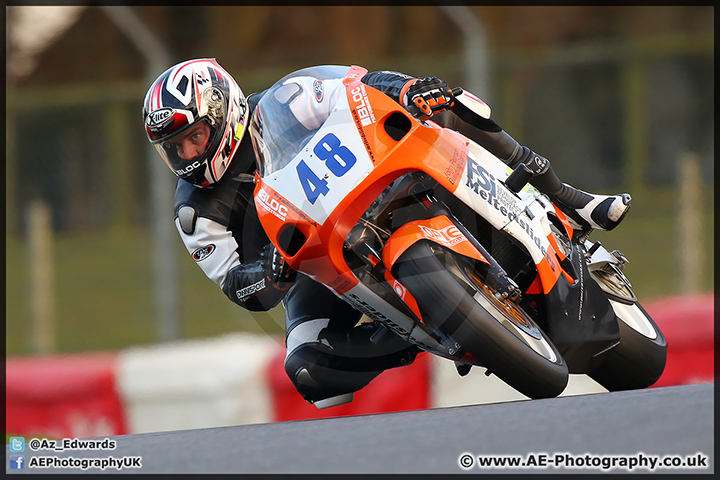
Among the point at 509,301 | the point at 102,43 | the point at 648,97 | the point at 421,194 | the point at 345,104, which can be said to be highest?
the point at 102,43

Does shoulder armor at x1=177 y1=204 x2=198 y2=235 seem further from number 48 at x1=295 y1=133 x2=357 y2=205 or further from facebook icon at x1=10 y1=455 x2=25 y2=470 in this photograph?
facebook icon at x1=10 y1=455 x2=25 y2=470

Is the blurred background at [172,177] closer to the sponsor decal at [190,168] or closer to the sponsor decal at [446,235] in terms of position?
the sponsor decal at [190,168]

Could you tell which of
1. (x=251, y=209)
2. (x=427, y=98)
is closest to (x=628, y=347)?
(x=427, y=98)

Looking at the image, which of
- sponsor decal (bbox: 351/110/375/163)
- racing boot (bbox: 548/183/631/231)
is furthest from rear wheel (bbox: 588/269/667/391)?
sponsor decal (bbox: 351/110/375/163)

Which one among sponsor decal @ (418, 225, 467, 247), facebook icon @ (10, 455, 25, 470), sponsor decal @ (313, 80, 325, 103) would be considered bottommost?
facebook icon @ (10, 455, 25, 470)

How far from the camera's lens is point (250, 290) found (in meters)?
3.18

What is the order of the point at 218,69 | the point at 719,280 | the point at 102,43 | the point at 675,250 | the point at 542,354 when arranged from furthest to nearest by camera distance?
1. the point at 102,43
2. the point at 719,280
3. the point at 675,250
4. the point at 218,69
5. the point at 542,354

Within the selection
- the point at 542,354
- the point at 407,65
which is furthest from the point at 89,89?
the point at 542,354

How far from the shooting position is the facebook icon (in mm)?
2521

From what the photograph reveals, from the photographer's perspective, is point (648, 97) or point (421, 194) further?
point (648, 97)

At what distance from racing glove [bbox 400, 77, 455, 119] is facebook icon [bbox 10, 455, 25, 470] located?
1.55 metres

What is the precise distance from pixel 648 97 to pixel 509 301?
472 centimetres

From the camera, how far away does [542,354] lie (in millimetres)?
2762

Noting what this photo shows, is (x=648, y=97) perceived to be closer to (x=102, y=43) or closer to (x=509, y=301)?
(x=509, y=301)
